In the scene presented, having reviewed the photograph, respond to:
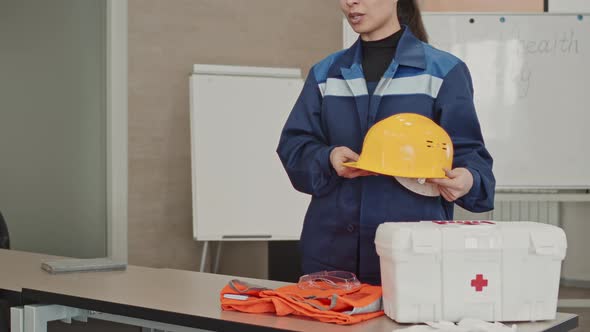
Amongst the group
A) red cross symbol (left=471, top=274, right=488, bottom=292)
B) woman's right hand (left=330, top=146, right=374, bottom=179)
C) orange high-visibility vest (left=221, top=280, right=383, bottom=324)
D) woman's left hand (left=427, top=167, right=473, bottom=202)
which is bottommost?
orange high-visibility vest (left=221, top=280, right=383, bottom=324)

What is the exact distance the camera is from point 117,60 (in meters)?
5.13

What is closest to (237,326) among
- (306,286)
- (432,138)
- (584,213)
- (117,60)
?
(306,286)

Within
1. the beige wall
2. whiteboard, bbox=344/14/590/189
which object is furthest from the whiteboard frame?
whiteboard, bbox=344/14/590/189

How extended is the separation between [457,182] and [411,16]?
62cm

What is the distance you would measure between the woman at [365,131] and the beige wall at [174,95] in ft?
10.4

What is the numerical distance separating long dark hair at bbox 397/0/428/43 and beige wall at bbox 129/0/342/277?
10.2 ft

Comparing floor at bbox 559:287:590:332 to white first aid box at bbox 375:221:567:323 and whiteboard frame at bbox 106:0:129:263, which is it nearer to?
whiteboard frame at bbox 106:0:129:263

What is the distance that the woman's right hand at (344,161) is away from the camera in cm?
199

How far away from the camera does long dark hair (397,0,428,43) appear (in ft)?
7.59

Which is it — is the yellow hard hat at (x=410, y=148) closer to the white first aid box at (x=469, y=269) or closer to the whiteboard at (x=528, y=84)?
the white first aid box at (x=469, y=269)

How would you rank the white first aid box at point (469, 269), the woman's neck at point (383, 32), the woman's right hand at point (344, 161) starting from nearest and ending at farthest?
1. the white first aid box at point (469, 269)
2. the woman's right hand at point (344, 161)
3. the woman's neck at point (383, 32)

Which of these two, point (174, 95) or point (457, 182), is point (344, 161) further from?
point (174, 95)

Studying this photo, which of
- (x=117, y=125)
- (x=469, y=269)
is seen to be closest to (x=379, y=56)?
(x=469, y=269)

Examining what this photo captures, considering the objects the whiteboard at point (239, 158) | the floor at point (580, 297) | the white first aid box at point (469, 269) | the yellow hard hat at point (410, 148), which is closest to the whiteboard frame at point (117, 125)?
the whiteboard at point (239, 158)
